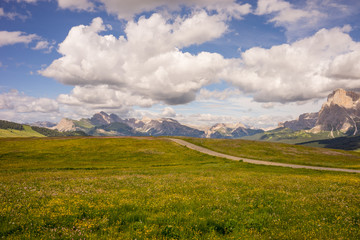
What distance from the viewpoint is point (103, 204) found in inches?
440

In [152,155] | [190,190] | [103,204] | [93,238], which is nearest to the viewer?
[93,238]

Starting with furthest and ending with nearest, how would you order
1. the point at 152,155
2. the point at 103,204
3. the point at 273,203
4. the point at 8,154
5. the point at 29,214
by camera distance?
the point at 152,155 < the point at 8,154 < the point at 273,203 < the point at 103,204 < the point at 29,214

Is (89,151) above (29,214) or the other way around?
the other way around

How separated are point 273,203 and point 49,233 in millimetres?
12057

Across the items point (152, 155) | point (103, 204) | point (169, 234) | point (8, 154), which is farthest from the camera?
point (152, 155)

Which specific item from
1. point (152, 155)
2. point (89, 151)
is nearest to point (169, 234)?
point (152, 155)

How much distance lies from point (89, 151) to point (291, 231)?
6996 cm

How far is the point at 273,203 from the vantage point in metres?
12.6

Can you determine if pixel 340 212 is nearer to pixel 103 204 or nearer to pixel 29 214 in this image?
pixel 103 204

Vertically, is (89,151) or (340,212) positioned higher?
(340,212)

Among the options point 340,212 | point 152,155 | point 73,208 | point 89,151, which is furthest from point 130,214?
point 89,151

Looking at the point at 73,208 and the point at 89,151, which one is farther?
the point at 89,151

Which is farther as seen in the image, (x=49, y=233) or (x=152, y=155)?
(x=152, y=155)

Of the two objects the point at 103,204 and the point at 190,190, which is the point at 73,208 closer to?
the point at 103,204
